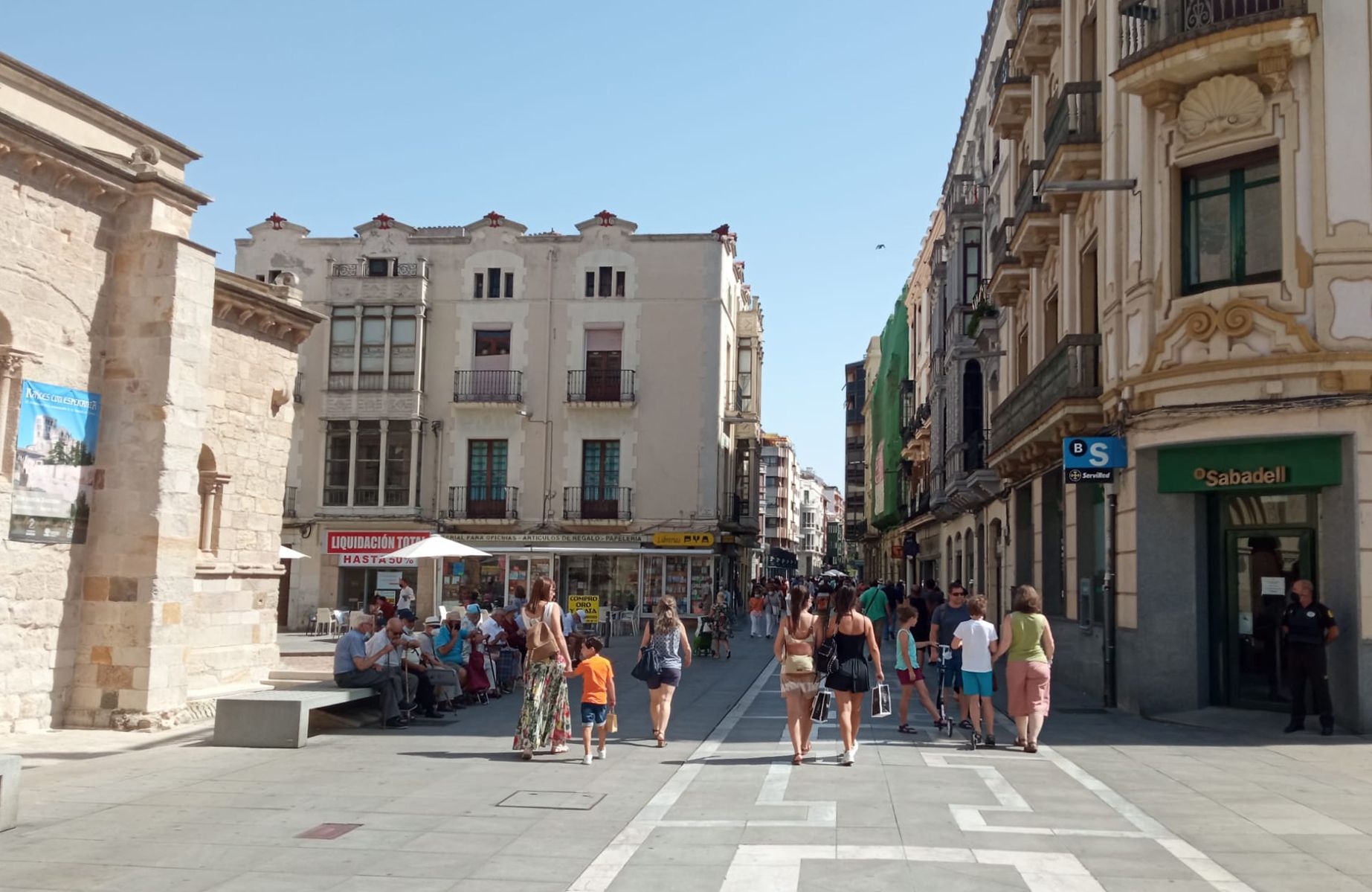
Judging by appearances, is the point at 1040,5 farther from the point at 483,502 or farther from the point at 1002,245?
the point at 483,502

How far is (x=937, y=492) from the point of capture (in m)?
35.9

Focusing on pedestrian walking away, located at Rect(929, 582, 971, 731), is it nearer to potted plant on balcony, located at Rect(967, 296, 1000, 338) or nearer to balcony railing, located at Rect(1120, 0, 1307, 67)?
balcony railing, located at Rect(1120, 0, 1307, 67)

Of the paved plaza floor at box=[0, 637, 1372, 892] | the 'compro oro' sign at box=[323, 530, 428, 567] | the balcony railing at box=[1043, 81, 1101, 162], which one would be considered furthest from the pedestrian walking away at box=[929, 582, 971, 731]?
the 'compro oro' sign at box=[323, 530, 428, 567]

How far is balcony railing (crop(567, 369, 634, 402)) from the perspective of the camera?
38562 mm

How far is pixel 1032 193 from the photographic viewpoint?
20.7 m

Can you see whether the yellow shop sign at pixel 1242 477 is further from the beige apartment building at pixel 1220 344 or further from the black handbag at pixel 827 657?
the black handbag at pixel 827 657

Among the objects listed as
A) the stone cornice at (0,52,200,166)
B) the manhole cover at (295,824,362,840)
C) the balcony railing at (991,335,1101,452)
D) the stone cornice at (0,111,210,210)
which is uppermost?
the stone cornice at (0,52,200,166)

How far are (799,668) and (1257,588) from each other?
694 cm

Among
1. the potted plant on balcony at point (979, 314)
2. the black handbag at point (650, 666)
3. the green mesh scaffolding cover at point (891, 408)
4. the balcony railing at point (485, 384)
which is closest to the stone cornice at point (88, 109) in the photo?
the black handbag at point (650, 666)

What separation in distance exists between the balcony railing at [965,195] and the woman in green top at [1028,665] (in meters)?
22.7

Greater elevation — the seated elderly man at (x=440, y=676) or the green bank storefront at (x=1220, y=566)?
the green bank storefront at (x=1220, y=566)

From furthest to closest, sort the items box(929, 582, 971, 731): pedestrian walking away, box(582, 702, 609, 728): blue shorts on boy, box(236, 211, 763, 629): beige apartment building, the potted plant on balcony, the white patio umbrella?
box(236, 211, 763, 629): beige apartment building < the potted plant on balcony < the white patio umbrella < box(929, 582, 971, 731): pedestrian walking away < box(582, 702, 609, 728): blue shorts on boy

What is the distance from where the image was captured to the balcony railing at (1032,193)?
780 inches

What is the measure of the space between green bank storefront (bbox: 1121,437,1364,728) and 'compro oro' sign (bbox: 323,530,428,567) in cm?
2689
